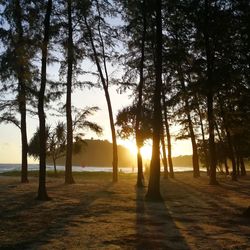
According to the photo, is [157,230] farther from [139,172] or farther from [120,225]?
[139,172]

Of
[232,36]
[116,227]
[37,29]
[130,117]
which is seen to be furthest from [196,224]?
[130,117]

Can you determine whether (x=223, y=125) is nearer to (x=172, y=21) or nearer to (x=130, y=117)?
(x=172, y=21)

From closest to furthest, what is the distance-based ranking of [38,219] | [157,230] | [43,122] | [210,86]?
[157,230] < [38,219] < [43,122] < [210,86]

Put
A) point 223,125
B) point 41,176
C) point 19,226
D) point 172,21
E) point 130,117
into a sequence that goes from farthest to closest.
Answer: point 130,117 < point 223,125 < point 172,21 < point 41,176 < point 19,226

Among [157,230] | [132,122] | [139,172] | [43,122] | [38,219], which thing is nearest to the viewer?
Answer: [157,230]

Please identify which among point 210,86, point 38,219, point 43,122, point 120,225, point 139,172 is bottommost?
point 120,225

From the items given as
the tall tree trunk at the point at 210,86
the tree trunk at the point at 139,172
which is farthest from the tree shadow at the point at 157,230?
the tall tree trunk at the point at 210,86

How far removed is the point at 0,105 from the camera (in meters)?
30.9

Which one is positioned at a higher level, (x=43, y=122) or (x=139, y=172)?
(x=43, y=122)

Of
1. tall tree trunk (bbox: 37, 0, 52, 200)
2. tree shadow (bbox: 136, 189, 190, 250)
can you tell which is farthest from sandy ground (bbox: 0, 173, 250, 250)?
tall tree trunk (bbox: 37, 0, 52, 200)

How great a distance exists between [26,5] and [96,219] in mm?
11641

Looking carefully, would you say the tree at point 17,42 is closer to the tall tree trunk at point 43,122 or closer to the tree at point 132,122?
the tall tree trunk at point 43,122

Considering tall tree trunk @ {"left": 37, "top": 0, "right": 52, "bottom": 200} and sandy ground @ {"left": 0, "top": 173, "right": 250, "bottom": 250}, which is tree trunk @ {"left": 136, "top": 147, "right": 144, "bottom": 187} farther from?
tall tree trunk @ {"left": 37, "top": 0, "right": 52, "bottom": 200}

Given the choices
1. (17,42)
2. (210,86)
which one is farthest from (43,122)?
(210,86)
